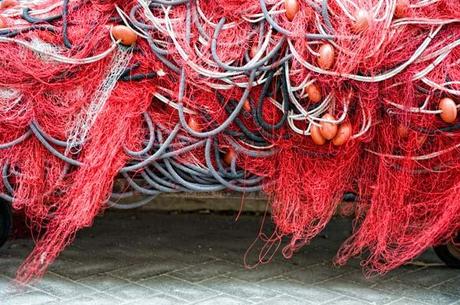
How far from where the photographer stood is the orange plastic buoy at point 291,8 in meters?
3.01

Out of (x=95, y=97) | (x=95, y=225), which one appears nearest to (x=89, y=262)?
(x=95, y=225)

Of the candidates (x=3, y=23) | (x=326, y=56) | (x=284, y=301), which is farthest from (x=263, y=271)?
(x=3, y=23)

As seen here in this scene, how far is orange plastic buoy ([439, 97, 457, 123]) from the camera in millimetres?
2994

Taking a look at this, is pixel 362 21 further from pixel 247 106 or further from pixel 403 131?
pixel 247 106

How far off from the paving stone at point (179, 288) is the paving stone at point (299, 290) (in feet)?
1.04

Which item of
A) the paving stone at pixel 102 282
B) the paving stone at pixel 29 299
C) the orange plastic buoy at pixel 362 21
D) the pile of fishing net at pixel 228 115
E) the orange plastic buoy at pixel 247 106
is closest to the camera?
the orange plastic buoy at pixel 362 21

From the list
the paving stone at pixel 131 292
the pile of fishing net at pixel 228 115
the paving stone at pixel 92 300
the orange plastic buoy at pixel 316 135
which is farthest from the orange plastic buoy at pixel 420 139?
the paving stone at pixel 92 300

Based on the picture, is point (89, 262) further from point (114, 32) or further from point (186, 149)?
point (114, 32)

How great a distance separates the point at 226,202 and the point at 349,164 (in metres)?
2.45

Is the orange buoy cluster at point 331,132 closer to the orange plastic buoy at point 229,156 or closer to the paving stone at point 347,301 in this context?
the orange plastic buoy at point 229,156

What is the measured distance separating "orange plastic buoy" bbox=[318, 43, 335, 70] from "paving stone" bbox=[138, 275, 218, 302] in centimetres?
135

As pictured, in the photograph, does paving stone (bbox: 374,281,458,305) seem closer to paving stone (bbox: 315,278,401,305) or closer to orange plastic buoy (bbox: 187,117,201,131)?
paving stone (bbox: 315,278,401,305)

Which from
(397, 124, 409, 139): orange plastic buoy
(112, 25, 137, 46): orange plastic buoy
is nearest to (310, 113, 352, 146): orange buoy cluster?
(397, 124, 409, 139): orange plastic buoy

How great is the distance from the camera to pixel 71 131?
3334mm
